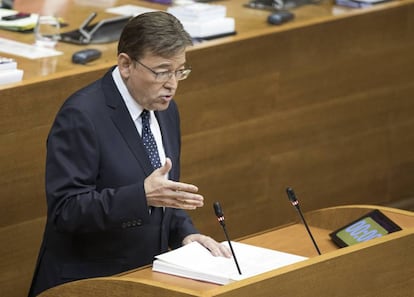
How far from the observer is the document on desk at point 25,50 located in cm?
456

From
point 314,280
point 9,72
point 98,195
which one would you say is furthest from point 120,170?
point 9,72

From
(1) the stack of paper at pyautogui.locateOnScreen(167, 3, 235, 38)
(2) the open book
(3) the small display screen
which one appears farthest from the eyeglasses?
(1) the stack of paper at pyautogui.locateOnScreen(167, 3, 235, 38)

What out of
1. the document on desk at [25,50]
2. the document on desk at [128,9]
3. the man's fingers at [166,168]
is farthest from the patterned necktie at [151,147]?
the document on desk at [128,9]

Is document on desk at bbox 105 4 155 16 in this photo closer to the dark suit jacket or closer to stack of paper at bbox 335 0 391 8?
stack of paper at bbox 335 0 391 8

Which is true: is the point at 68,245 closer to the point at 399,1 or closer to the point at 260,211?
the point at 260,211

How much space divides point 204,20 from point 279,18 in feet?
1.12

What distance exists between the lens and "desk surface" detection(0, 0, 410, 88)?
4.35 meters

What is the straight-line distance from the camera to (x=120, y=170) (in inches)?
125

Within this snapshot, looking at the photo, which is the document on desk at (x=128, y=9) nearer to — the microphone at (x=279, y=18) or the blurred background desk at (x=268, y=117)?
the blurred background desk at (x=268, y=117)

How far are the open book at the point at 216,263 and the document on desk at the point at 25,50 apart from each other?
1.60 metres

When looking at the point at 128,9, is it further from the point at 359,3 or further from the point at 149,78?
the point at 149,78

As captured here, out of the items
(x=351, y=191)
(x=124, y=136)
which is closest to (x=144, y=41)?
(x=124, y=136)

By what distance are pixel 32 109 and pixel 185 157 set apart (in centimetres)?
75

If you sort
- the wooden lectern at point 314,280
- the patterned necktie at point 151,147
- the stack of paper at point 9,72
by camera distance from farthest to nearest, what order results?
1. the stack of paper at point 9,72
2. the patterned necktie at point 151,147
3. the wooden lectern at point 314,280
